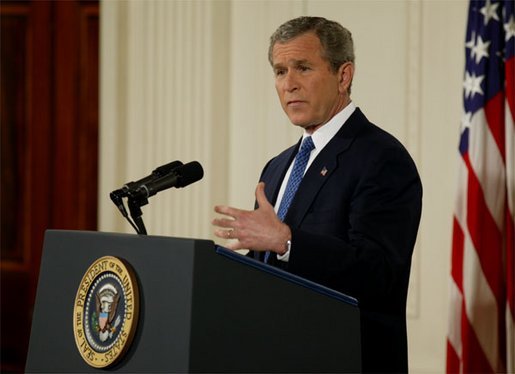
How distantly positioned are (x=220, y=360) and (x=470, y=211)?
9.16ft

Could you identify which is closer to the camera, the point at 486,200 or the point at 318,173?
the point at 318,173

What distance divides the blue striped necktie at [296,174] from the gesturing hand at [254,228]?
1.91 feet

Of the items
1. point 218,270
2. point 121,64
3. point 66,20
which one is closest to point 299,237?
point 218,270

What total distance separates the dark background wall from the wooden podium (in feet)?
13.1

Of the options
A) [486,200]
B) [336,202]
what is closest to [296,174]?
[336,202]

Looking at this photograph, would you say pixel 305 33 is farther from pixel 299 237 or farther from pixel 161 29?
pixel 161 29

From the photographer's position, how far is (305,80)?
8.53 ft

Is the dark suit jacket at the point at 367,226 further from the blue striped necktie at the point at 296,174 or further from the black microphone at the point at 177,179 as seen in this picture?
the black microphone at the point at 177,179

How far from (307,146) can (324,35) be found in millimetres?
354

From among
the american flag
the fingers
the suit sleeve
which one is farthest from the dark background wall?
the fingers

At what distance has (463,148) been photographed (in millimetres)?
4266

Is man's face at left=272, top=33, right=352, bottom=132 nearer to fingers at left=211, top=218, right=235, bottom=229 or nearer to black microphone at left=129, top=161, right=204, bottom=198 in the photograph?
black microphone at left=129, top=161, right=204, bottom=198

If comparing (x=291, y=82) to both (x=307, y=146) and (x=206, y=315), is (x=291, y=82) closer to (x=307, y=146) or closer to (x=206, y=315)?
(x=307, y=146)

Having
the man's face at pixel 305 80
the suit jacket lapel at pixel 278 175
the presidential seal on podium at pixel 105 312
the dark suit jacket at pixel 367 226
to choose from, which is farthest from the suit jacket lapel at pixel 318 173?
the presidential seal on podium at pixel 105 312
